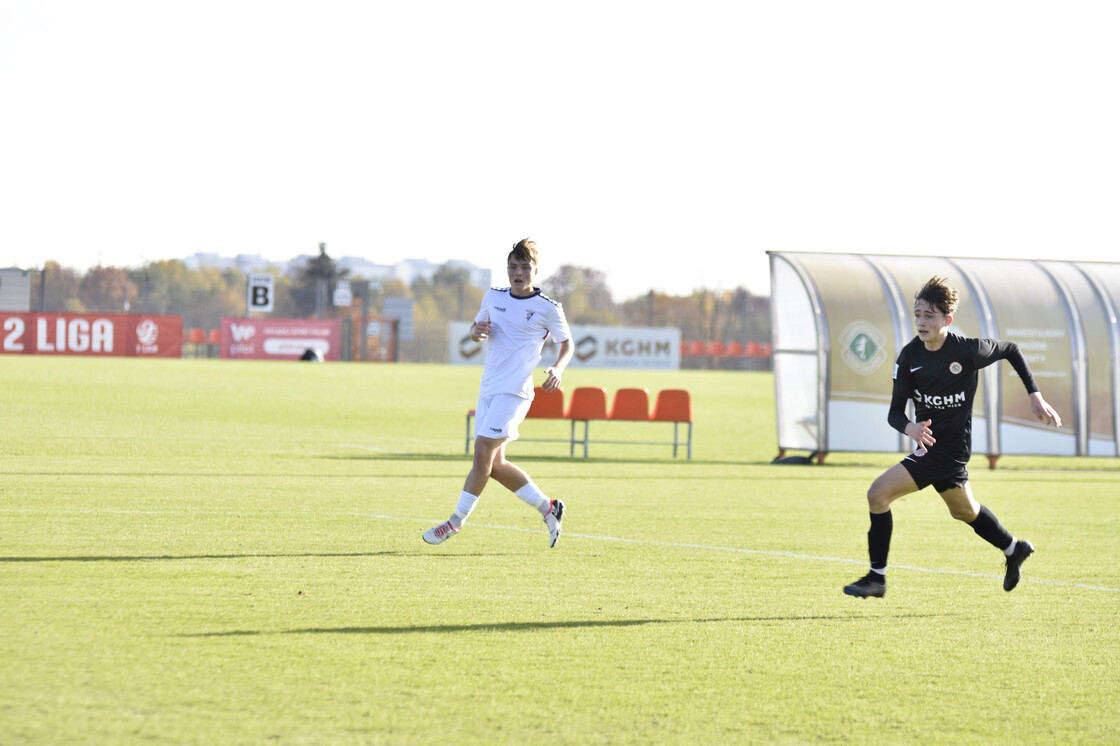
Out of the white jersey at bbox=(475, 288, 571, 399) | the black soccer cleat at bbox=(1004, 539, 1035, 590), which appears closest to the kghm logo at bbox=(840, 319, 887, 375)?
the white jersey at bbox=(475, 288, 571, 399)

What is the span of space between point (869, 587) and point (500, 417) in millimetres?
2899

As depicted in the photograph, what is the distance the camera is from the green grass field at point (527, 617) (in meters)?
5.02

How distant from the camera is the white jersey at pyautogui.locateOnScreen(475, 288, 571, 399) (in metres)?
9.30

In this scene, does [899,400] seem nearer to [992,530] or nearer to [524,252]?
[992,530]

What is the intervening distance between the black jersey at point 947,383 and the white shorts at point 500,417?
8.93ft

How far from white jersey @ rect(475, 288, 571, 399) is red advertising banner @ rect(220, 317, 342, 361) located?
53255 mm

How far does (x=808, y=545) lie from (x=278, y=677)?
605cm

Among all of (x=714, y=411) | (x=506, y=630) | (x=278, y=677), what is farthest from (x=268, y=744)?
(x=714, y=411)

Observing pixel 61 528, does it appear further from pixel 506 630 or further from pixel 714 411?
pixel 714 411

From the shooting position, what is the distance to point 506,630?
6.63 meters

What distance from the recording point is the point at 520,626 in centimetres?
676

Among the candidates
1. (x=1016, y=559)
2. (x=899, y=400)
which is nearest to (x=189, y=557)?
(x=899, y=400)

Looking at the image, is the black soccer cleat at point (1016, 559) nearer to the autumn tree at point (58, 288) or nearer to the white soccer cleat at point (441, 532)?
the white soccer cleat at point (441, 532)

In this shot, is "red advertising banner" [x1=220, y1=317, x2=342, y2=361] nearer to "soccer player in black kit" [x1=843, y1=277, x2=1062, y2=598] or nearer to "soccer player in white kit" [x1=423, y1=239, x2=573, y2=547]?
"soccer player in white kit" [x1=423, y1=239, x2=573, y2=547]
